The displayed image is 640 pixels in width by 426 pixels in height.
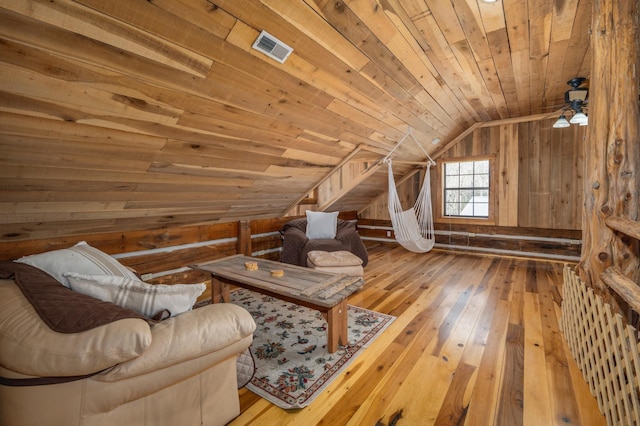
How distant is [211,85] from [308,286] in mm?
1440

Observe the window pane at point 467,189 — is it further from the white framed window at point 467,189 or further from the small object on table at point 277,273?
the small object on table at point 277,273

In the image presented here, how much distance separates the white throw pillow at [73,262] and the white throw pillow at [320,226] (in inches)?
95.9


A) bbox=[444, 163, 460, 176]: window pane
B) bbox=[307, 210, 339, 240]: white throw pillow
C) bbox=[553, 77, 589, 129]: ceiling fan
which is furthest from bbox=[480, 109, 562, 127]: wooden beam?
bbox=[307, 210, 339, 240]: white throw pillow

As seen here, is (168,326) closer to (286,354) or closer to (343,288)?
(286,354)

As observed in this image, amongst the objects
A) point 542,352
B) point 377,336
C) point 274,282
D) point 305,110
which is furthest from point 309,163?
point 542,352

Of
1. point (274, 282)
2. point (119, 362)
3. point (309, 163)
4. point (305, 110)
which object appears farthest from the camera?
point (309, 163)

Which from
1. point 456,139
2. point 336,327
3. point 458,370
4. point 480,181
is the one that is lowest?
point 458,370

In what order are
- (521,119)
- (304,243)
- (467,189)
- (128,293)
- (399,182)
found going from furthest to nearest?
(399,182)
(467,189)
(521,119)
(304,243)
(128,293)

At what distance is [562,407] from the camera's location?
1.44 metres

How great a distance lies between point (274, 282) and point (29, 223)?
1.75 meters

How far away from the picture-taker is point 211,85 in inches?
68.1

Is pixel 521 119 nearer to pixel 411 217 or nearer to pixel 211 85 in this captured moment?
pixel 411 217

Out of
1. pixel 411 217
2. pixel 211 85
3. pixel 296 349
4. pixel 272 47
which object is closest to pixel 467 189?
pixel 411 217

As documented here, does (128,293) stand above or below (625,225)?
below
